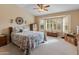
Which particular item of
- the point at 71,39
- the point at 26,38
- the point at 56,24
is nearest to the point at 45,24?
the point at 56,24

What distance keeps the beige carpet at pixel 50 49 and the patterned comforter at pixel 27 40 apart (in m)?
0.09

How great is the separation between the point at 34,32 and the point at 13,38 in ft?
1.51

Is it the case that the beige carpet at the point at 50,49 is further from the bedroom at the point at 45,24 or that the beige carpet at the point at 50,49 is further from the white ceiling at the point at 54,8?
the white ceiling at the point at 54,8

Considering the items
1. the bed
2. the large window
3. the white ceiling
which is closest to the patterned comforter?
the bed

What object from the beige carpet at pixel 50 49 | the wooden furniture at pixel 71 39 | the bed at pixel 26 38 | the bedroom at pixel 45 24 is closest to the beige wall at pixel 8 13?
the bedroom at pixel 45 24

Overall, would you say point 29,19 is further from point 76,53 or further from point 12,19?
point 76,53

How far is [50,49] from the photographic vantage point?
234 cm

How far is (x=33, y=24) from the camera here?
2.43 metres

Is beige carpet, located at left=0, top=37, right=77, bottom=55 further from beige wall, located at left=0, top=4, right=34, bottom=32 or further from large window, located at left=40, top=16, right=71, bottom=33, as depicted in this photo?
beige wall, located at left=0, top=4, right=34, bottom=32

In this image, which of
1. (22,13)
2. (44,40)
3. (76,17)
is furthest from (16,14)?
(76,17)

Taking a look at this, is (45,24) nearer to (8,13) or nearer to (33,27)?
(33,27)

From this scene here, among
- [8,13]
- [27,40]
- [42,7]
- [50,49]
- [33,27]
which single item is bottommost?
[50,49]

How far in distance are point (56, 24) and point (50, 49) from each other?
552mm

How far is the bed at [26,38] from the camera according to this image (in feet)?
7.56
